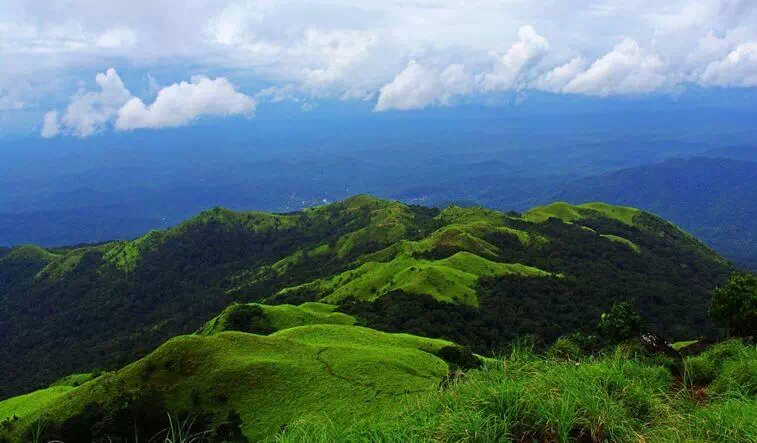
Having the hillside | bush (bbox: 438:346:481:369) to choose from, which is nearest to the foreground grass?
bush (bbox: 438:346:481:369)

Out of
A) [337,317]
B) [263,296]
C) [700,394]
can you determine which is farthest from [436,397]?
[263,296]

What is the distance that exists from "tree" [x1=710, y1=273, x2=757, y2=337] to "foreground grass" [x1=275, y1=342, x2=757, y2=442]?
125 feet

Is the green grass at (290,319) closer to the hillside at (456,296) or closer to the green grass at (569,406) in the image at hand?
the hillside at (456,296)

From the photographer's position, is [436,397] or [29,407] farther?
[29,407]

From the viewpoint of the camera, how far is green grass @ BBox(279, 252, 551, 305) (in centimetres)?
10981

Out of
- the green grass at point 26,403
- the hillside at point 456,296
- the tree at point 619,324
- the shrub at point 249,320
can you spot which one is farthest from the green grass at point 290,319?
the tree at point 619,324

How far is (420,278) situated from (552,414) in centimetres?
A: 10130

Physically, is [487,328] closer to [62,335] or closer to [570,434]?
[570,434]

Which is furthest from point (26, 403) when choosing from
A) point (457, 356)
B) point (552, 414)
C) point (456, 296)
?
point (456, 296)

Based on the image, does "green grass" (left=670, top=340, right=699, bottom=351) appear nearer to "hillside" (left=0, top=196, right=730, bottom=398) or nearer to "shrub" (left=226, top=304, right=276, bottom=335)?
"hillside" (left=0, top=196, right=730, bottom=398)

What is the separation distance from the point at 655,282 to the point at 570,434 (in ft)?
540

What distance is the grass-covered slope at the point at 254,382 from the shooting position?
120 feet

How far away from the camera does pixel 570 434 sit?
10.3 metres

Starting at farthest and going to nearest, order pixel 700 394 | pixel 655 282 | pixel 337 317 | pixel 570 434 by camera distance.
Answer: pixel 655 282, pixel 337 317, pixel 700 394, pixel 570 434
